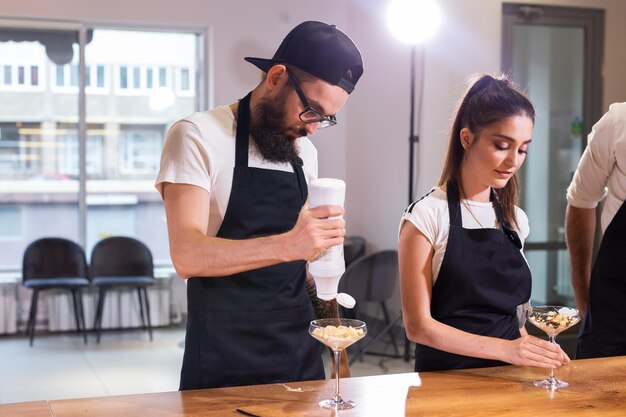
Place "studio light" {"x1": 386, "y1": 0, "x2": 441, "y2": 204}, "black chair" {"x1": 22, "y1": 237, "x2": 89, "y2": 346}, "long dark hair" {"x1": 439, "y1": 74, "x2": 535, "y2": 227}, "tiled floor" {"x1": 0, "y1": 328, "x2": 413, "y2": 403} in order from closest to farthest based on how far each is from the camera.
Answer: "long dark hair" {"x1": 439, "y1": 74, "x2": 535, "y2": 227} < "tiled floor" {"x1": 0, "y1": 328, "x2": 413, "y2": 403} < "studio light" {"x1": 386, "y1": 0, "x2": 441, "y2": 204} < "black chair" {"x1": 22, "y1": 237, "x2": 89, "y2": 346}

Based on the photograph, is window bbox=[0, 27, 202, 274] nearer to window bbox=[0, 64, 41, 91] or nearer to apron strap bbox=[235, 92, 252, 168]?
window bbox=[0, 64, 41, 91]

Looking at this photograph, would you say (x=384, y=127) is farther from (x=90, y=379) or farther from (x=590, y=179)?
(x=590, y=179)

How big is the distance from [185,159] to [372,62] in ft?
16.9

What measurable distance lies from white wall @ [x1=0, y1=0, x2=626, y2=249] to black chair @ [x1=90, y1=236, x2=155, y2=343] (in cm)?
151

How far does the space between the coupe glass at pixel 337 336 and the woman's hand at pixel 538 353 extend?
1.58 feet

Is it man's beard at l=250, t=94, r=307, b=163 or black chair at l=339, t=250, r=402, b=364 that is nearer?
man's beard at l=250, t=94, r=307, b=163

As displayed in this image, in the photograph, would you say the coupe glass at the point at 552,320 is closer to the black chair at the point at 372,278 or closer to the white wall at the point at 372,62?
the black chair at the point at 372,278

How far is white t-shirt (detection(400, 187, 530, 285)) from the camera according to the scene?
2.34 metres

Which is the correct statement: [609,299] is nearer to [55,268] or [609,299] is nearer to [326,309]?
[326,309]

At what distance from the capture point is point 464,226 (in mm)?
2396

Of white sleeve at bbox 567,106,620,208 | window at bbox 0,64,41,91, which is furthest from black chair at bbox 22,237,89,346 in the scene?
white sleeve at bbox 567,106,620,208

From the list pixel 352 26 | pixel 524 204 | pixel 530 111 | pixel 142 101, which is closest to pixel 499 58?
pixel 524 204

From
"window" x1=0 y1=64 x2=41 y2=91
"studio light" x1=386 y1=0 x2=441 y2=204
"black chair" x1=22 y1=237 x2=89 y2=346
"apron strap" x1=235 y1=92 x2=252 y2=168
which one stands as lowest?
"black chair" x1=22 y1=237 x2=89 y2=346

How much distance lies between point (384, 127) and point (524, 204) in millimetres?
1383
